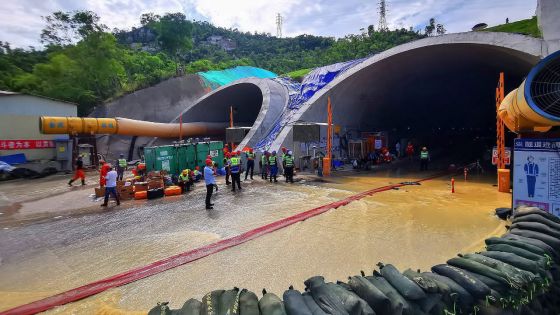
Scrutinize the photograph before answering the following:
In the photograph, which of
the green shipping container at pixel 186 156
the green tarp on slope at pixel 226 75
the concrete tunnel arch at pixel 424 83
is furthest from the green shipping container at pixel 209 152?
the green tarp on slope at pixel 226 75

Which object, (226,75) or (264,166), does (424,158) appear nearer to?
(264,166)

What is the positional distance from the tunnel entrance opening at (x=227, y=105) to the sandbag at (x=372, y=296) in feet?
85.3

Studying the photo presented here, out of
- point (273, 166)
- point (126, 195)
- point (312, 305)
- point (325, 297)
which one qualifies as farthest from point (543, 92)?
point (126, 195)

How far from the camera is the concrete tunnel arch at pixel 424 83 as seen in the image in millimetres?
16594

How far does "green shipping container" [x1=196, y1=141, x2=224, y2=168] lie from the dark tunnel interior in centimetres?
1002

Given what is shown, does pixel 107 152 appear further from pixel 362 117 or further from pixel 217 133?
pixel 362 117

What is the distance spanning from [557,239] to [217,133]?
2870 centimetres

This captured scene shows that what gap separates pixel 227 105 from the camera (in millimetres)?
33062

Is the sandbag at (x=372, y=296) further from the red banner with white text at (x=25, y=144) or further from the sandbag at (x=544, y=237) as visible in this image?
the red banner with white text at (x=25, y=144)

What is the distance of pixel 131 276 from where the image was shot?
6094 millimetres

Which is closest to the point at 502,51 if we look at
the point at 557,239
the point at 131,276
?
the point at 557,239

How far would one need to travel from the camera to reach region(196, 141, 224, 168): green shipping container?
19.0m

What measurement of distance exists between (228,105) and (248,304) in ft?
101

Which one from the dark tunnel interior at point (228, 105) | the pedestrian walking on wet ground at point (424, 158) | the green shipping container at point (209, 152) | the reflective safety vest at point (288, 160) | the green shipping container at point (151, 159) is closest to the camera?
the reflective safety vest at point (288, 160)
